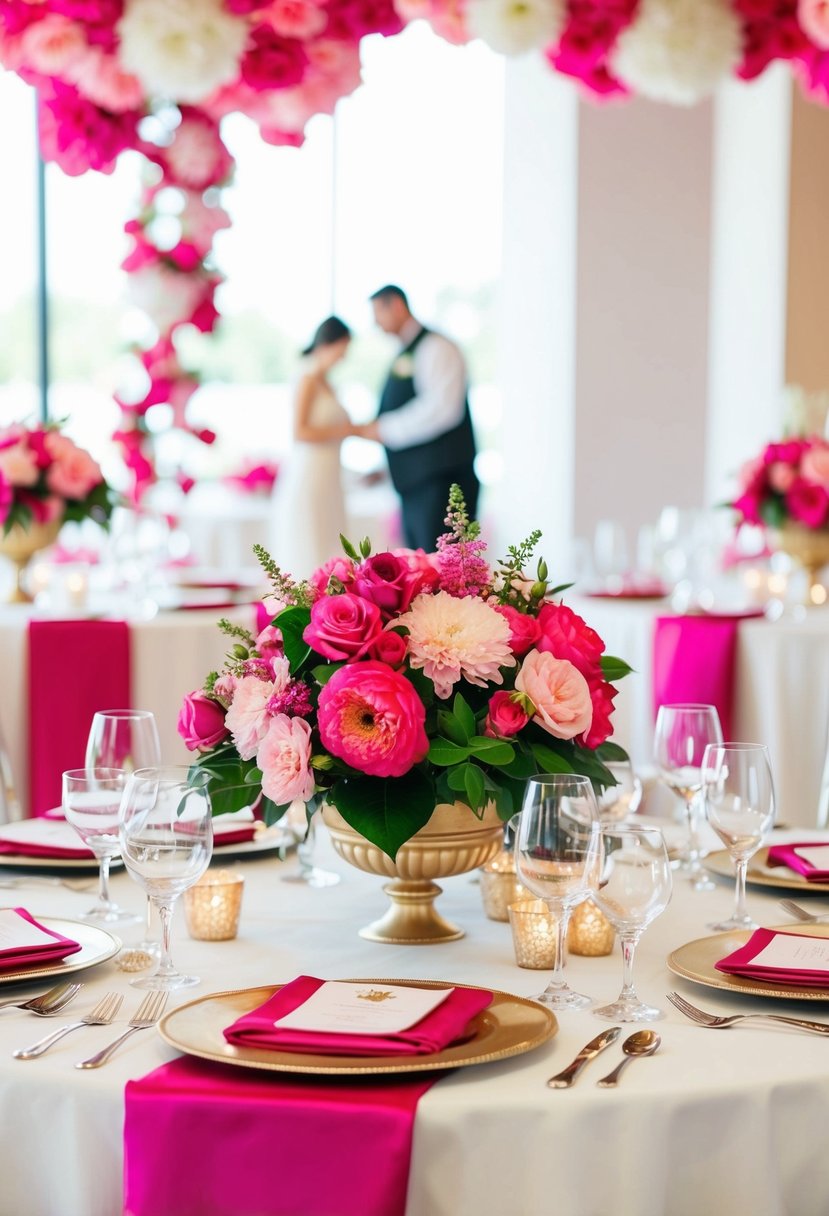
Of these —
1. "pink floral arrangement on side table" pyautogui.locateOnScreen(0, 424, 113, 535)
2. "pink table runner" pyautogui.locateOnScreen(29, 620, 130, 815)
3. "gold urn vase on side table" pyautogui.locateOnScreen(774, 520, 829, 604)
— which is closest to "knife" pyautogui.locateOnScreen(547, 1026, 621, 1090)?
"pink table runner" pyautogui.locateOnScreen(29, 620, 130, 815)

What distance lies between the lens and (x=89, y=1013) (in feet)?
4.44

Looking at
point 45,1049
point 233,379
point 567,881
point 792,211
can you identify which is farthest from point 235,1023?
Result: point 233,379

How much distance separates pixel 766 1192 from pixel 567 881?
0.96ft

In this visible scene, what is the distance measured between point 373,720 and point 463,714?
0.31 feet

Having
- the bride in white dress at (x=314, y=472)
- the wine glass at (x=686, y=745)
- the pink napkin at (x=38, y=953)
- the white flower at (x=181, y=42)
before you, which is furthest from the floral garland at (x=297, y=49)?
the pink napkin at (x=38, y=953)

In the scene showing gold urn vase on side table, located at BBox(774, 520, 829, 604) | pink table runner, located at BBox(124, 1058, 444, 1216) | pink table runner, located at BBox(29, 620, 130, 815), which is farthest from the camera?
gold urn vase on side table, located at BBox(774, 520, 829, 604)

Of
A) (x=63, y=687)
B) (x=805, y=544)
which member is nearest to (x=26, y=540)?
(x=63, y=687)

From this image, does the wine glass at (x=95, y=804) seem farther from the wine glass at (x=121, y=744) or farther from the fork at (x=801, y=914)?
the fork at (x=801, y=914)

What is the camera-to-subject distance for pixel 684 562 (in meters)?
4.14

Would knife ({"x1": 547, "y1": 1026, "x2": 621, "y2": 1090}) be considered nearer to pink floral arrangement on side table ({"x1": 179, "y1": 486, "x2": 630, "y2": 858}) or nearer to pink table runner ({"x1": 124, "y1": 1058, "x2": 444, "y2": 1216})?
pink table runner ({"x1": 124, "y1": 1058, "x2": 444, "y2": 1216})

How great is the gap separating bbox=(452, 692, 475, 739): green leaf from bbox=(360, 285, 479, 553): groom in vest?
4.72 metres

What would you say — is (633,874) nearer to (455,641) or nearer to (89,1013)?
(455,641)

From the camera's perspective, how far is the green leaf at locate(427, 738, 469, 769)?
A: 1463mm

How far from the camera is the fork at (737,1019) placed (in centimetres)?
131
